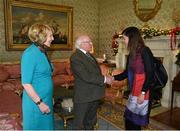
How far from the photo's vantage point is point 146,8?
4.94 meters

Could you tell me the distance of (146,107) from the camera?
83.0 inches

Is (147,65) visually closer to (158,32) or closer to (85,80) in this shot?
(85,80)

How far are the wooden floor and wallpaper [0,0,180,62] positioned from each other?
2078 millimetres

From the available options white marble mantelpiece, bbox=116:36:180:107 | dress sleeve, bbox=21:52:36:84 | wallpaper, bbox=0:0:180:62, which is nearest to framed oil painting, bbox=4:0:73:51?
wallpaper, bbox=0:0:180:62

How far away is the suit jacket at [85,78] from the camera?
2176 mm

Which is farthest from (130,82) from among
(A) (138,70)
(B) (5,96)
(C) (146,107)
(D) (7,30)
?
(D) (7,30)

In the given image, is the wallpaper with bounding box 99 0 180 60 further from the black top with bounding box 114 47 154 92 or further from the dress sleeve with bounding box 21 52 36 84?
the dress sleeve with bounding box 21 52 36 84

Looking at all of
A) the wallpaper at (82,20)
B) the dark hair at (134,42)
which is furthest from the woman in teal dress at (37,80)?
the wallpaper at (82,20)

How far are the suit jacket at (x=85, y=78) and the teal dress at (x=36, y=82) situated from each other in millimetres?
469

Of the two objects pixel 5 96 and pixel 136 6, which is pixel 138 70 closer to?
pixel 5 96

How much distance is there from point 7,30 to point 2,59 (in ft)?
2.67

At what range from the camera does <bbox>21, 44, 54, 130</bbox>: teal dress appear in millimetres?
1609

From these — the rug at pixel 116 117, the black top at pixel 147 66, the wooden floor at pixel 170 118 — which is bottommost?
the wooden floor at pixel 170 118

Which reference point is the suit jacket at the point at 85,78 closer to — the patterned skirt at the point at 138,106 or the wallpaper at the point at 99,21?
the patterned skirt at the point at 138,106
